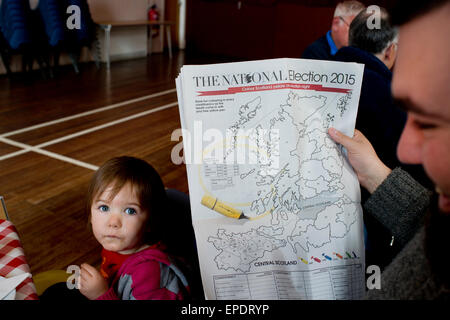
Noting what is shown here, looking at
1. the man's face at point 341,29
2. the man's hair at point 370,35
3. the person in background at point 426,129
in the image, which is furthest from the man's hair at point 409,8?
the man's face at point 341,29

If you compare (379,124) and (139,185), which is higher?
(379,124)

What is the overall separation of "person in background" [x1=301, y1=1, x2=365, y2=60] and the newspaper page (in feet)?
5.89

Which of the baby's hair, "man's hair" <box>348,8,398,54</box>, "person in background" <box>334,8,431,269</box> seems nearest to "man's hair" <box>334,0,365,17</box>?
"man's hair" <box>348,8,398,54</box>

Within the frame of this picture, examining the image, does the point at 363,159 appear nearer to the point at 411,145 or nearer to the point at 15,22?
the point at 411,145

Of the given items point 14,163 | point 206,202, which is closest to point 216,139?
point 206,202

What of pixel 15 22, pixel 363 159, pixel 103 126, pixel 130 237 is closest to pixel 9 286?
pixel 130 237

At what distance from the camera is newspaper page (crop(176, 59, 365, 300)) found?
839 millimetres

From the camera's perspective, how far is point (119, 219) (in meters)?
1.08

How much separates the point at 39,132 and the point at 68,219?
5.56 feet

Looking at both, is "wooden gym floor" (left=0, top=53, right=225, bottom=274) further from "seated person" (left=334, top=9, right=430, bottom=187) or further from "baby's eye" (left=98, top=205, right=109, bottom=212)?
"seated person" (left=334, top=9, right=430, bottom=187)

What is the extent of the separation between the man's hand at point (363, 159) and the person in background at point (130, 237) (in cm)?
56

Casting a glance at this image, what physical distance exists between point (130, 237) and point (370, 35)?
4.19 ft

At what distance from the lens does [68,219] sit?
226cm

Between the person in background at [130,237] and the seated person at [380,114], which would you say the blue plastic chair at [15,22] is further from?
the seated person at [380,114]
